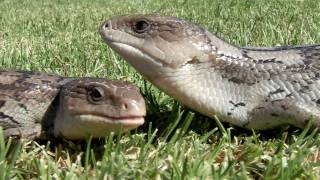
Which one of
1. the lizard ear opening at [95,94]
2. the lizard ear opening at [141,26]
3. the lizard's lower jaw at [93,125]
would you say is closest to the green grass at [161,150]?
the lizard's lower jaw at [93,125]

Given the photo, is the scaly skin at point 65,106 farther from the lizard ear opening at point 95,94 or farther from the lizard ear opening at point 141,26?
the lizard ear opening at point 141,26

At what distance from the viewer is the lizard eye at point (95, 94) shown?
3.04 metres

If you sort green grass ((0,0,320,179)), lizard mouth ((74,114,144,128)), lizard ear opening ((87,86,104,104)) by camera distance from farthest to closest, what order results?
lizard ear opening ((87,86,104,104)) → lizard mouth ((74,114,144,128)) → green grass ((0,0,320,179))

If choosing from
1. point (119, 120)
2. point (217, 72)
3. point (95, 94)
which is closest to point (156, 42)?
point (217, 72)

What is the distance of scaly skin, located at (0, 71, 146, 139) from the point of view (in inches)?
117

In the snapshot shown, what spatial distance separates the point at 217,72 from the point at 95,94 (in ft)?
2.81

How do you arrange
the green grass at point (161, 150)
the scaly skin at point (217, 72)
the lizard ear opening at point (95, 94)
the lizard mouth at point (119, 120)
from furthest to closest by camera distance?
1. the scaly skin at point (217, 72)
2. the lizard ear opening at point (95, 94)
3. the lizard mouth at point (119, 120)
4. the green grass at point (161, 150)

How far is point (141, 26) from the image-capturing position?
139 inches

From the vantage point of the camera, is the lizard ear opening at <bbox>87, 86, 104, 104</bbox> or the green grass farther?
the lizard ear opening at <bbox>87, 86, 104, 104</bbox>

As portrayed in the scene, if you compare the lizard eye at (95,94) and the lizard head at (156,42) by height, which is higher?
the lizard head at (156,42)

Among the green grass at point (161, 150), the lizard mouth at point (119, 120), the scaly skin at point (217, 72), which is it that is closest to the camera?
the green grass at point (161, 150)

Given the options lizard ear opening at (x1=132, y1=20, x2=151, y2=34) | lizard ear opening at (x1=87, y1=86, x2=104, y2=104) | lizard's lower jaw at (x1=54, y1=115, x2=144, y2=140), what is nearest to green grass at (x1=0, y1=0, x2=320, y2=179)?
lizard's lower jaw at (x1=54, y1=115, x2=144, y2=140)

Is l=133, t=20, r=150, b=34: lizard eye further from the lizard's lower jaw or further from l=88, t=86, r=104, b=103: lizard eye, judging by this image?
the lizard's lower jaw

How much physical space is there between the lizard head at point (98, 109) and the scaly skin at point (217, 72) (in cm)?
38
